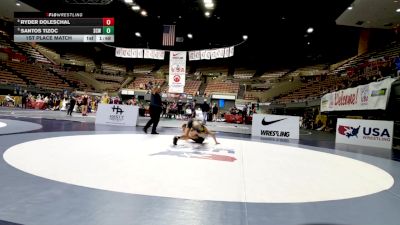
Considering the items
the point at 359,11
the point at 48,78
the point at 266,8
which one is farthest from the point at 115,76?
the point at 359,11

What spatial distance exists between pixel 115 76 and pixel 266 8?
1205 inches

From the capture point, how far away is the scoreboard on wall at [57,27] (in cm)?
960

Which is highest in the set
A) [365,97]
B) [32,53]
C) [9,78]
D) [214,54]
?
[32,53]

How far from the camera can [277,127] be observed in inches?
430

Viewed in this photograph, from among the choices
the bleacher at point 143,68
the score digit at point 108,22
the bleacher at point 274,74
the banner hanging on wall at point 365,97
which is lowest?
the banner hanging on wall at point 365,97

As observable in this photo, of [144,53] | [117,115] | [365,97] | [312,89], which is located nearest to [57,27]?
[117,115]

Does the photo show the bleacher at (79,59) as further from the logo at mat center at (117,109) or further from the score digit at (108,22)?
the score digit at (108,22)

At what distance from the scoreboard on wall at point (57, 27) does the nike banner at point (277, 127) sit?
22.3 ft

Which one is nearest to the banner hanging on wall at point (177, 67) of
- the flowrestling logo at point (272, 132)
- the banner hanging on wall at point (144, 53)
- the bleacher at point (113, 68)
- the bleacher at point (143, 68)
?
the flowrestling logo at point (272, 132)

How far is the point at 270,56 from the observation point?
36438 mm

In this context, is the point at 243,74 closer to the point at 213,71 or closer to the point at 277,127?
the point at 213,71

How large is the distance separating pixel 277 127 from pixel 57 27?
873 centimetres

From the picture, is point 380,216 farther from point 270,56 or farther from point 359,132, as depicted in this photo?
point 270,56

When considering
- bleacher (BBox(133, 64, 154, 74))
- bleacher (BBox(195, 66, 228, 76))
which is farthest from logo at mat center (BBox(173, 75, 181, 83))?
bleacher (BBox(133, 64, 154, 74))
